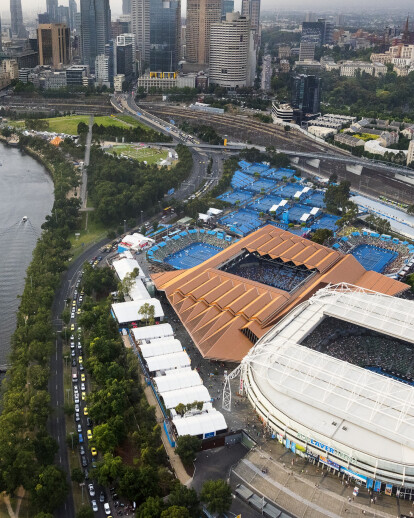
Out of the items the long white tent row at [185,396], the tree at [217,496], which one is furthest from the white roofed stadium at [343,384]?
the tree at [217,496]

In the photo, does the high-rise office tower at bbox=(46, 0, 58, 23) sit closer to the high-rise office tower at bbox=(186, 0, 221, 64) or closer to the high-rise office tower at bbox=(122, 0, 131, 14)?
the high-rise office tower at bbox=(122, 0, 131, 14)

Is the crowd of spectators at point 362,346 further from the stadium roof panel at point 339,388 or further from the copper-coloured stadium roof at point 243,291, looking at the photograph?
the copper-coloured stadium roof at point 243,291

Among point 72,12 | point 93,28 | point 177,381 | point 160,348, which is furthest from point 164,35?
point 72,12

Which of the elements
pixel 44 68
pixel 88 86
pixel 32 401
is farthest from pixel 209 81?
pixel 32 401

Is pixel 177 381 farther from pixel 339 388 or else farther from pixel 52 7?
pixel 52 7

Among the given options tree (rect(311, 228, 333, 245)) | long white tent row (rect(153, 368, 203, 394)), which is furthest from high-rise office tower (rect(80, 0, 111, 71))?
long white tent row (rect(153, 368, 203, 394))
